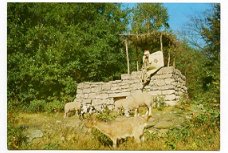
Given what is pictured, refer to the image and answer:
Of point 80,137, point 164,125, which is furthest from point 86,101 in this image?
point 164,125

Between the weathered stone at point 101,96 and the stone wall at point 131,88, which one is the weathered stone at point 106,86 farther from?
the weathered stone at point 101,96

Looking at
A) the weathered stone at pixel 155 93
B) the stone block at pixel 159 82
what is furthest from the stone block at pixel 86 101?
the stone block at pixel 159 82

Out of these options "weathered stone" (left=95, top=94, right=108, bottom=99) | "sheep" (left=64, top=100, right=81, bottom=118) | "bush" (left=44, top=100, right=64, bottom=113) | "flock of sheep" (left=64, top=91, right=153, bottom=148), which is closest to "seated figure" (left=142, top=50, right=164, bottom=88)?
"flock of sheep" (left=64, top=91, right=153, bottom=148)

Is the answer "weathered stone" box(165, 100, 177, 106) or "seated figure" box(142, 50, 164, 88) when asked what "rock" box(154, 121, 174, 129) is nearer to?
"weathered stone" box(165, 100, 177, 106)

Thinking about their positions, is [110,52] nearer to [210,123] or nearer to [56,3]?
[56,3]

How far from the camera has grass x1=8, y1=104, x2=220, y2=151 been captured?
823cm

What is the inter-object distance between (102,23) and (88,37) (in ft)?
1.27

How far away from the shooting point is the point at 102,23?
893cm

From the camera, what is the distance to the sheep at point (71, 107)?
28.8 feet

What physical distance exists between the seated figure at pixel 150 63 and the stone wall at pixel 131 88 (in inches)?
3.6

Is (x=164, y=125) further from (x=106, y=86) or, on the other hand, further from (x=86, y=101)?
(x=86, y=101)

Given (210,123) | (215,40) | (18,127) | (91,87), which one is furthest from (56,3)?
(210,123)
